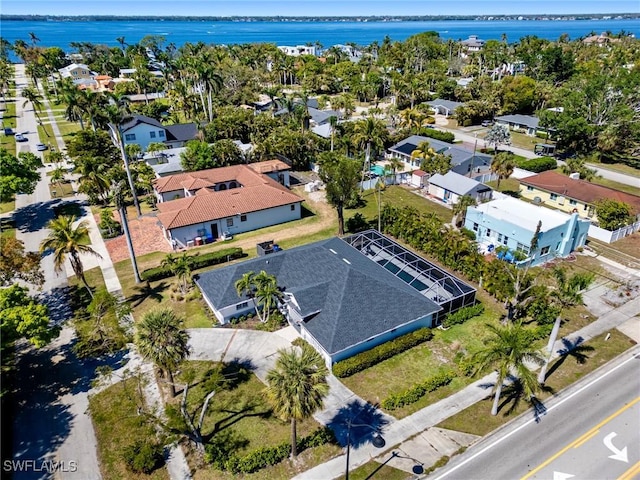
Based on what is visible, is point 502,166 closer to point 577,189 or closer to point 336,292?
point 577,189

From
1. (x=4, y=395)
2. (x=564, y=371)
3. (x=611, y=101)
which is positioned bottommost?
(x=564, y=371)

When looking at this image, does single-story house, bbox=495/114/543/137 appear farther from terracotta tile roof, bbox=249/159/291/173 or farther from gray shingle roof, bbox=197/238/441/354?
gray shingle roof, bbox=197/238/441/354

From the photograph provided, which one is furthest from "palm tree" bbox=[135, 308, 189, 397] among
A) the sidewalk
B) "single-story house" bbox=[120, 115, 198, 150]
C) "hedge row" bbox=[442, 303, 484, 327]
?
"single-story house" bbox=[120, 115, 198, 150]

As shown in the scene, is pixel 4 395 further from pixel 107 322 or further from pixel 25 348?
pixel 107 322

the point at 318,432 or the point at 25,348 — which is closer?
the point at 318,432

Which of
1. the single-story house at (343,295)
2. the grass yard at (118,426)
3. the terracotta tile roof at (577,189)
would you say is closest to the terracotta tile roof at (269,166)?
the single-story house at (343,295)

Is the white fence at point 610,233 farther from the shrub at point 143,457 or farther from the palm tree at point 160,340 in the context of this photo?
the shrub at point 143,457

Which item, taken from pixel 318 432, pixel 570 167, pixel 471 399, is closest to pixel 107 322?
pixel 318 432
